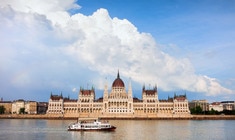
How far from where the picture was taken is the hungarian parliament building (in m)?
120

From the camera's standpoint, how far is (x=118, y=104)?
121312mm

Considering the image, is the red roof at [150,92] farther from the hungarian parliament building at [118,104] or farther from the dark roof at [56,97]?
the dark roof at [56,97]

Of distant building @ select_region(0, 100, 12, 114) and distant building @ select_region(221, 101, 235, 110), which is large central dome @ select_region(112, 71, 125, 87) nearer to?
distant building @ select_region(0, 100, 12, 114)

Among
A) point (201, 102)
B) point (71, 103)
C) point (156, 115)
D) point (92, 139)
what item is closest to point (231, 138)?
point (92, 139)

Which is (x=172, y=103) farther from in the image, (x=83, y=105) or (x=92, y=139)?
(x=92, y=139)

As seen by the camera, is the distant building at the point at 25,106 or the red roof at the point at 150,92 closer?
the red roof at the point at 150,92

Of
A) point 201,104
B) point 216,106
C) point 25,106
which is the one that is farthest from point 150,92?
point 25,106

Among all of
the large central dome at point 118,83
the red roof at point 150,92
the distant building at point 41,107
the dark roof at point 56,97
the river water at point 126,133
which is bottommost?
the river water at point 126,133

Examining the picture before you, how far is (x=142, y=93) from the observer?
420 feet

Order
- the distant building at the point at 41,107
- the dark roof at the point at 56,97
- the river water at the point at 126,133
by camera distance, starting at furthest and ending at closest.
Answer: the distant building at the point at 41,107, the dark roof at the point at 56,97, the river water at the point at 126,133

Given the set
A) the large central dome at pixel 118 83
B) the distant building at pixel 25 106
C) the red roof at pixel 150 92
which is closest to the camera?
the large central dome at pixel 118 83

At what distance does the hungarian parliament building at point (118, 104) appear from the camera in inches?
4737

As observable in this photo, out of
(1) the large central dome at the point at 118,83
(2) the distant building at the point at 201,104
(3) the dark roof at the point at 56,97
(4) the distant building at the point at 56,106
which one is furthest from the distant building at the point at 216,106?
(3) the dark roof at the point at 56,97

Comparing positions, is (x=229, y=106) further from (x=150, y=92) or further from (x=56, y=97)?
(x=56, y=97)
